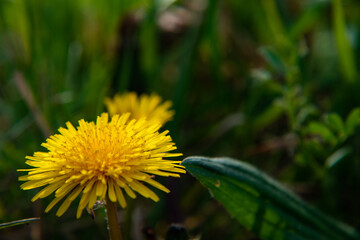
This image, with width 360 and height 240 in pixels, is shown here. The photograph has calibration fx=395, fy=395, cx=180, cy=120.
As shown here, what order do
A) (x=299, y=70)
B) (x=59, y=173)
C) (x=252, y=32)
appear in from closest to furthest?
(x=59, y=173) → (x=299, y=70) → (x=252, y=32)

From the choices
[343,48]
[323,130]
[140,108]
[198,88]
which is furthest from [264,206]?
[198,88]

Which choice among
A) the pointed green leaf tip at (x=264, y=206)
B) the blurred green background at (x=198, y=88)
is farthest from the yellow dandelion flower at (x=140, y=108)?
the pointed green leaf tip at (x=264, y=206)

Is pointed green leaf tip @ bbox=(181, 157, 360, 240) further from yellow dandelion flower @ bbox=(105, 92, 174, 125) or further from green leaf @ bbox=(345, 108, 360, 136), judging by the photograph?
yellow dandelion flower @ bbox=(105, 92, 174, 125)

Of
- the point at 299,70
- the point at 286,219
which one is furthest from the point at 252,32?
the point at 286,219

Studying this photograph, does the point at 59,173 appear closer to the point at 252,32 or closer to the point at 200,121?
the point at 200,121

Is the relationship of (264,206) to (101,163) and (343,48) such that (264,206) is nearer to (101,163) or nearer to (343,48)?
(101,163)

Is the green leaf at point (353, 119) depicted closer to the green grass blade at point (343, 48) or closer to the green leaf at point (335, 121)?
the green leaf at point (335, 121)
